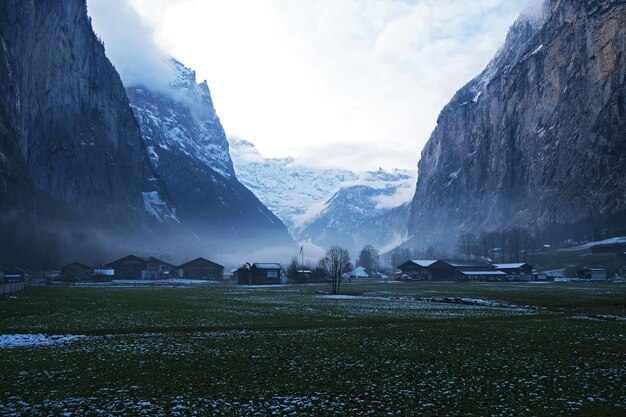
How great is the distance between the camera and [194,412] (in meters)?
15.0

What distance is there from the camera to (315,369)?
69.3 ft

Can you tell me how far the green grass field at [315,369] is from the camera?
15844 millimetres

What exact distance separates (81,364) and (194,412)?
10.1 m

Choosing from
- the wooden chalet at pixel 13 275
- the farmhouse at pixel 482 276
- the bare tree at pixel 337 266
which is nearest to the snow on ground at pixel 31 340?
the bare tree at pixel 337 266

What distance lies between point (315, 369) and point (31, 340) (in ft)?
62.9

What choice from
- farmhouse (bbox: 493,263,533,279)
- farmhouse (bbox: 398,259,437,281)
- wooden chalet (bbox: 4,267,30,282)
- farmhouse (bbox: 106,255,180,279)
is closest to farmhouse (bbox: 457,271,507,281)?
farmhouse (bbox: 493,263,533,279)

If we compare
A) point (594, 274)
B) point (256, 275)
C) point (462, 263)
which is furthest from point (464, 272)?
point (256, 275)

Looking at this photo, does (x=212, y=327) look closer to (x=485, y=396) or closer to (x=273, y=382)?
(x=273, y=382)

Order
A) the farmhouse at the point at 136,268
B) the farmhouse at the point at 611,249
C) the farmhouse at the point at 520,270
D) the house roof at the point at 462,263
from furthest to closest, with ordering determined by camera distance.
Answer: the farmhouse at the point at 611,249
the house roof at the point at 462,263
the farmhouse at the point at 520,270
the farmhouse at the point at 136,268

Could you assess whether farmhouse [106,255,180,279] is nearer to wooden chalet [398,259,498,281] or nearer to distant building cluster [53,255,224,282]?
distant building cluster [53,255,224,282]

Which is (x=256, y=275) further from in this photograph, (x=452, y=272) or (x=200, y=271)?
(x=452, y=272)

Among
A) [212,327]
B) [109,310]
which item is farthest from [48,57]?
[212,327]

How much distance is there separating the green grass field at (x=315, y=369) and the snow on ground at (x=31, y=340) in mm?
589

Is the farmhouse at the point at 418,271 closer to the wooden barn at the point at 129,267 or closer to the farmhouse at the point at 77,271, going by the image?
the wooden barn at the point at 129,267
